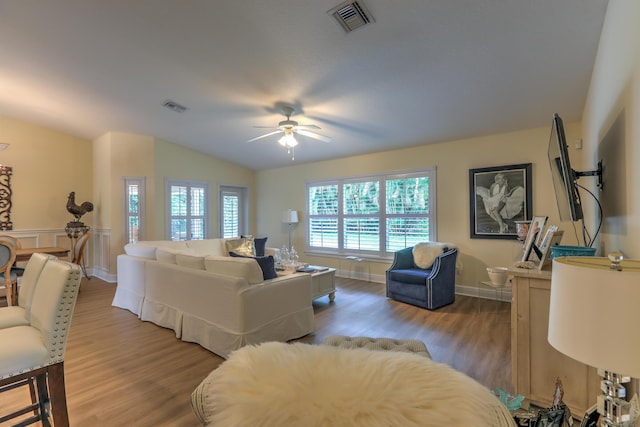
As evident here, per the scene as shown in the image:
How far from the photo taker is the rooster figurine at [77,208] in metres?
5.58

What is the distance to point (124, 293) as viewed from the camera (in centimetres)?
400

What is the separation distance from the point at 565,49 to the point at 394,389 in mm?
3123

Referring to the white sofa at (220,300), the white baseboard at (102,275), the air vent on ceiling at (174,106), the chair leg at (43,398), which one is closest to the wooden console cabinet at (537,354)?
the white sofa at (220,300)

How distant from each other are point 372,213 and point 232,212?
3569 mm

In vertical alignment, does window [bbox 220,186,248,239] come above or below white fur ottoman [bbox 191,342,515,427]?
above

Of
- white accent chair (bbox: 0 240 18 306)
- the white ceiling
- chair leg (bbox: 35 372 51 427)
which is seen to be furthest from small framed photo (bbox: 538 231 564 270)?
white accent chair (bbox: 0 240 18 306)

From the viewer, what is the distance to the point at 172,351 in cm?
276

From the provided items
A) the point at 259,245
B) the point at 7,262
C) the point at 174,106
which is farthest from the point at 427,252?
the point at 7,262

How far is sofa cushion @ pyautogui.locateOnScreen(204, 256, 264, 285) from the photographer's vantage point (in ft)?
8.79

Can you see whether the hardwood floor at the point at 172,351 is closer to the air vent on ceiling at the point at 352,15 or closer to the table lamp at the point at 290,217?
the table lamp at the point at 290,217

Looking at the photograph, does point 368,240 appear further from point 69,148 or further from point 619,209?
point 69,148

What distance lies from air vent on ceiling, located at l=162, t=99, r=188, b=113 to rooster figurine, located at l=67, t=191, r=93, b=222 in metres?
2.98

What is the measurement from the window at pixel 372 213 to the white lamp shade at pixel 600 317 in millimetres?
4233

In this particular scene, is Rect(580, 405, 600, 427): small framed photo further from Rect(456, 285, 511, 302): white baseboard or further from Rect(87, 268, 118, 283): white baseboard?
Rect(87, 268, 118, 283): white baseboard
